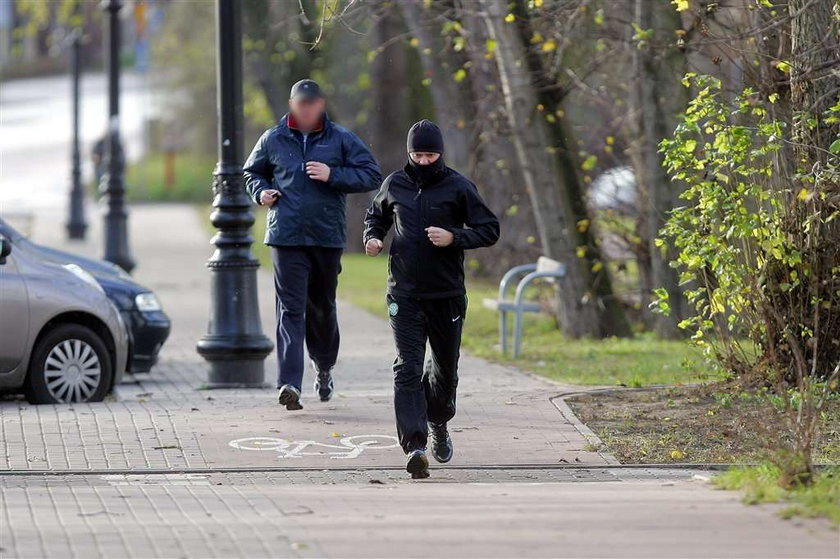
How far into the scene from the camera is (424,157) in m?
8.40

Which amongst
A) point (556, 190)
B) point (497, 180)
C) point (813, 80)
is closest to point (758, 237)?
point (813, 80)

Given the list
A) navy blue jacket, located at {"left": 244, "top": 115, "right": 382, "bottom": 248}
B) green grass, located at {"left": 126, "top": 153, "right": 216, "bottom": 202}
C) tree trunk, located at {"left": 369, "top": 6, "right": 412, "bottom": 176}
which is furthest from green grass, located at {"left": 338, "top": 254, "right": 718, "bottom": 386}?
green grass, located at {"left": 126, "top": 153, "right": 216, "bottom": 202}

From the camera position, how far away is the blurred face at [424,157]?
8.40 m

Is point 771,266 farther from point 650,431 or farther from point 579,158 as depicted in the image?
point 579,158

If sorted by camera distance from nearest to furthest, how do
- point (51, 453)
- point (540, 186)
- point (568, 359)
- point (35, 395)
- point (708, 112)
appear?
point (51, 453), point (708, 112), point (35, 395), point (568, 359), point (540, 186)

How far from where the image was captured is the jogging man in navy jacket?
1027 centimetres

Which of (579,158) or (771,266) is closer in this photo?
(771,266)

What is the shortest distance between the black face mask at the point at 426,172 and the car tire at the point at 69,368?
4.03 m

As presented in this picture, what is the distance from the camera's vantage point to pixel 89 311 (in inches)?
464

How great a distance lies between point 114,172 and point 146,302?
9.76 metres

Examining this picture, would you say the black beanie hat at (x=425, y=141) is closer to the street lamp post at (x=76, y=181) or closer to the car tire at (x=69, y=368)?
the car tire at (x=69, y=368)

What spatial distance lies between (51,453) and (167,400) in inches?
93.1

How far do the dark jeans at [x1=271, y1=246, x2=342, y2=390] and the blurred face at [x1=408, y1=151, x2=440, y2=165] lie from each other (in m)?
2.11

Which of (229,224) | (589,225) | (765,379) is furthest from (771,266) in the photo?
(589,225)
